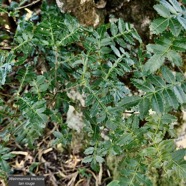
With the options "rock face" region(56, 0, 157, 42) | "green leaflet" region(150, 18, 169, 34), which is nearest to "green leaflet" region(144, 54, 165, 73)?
"green leaflet" region(150, 18, 169, 34)

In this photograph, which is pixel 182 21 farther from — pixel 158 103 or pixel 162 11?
pixel 158 103

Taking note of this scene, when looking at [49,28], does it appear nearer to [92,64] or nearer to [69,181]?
[92,64]

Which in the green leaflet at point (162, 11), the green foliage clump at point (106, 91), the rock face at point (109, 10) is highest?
the green leaflet at point (162, 11)

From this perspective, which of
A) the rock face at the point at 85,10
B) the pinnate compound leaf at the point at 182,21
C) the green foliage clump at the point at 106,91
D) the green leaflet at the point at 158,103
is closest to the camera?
the pinnate compound leaf at the point at 182,21

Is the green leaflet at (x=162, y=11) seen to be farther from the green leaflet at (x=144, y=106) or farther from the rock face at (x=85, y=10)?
the rock face at (x=85, y=10)

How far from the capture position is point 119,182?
112 centimetres

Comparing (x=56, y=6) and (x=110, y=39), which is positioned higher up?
(x=56, y=6)

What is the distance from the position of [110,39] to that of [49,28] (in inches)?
8.7

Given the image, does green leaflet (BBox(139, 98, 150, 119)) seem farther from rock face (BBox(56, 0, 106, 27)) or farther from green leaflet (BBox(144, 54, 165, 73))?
rock face (BBox(56, 0, 106, 27))

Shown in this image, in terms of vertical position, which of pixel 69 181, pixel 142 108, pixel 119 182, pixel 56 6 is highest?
pixel 56 6

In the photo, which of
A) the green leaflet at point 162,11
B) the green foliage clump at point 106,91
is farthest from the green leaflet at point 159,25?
the green foliage clump at point 106,91

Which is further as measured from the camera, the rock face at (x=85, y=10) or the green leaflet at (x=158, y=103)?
the rock face at (x=85, y=10)

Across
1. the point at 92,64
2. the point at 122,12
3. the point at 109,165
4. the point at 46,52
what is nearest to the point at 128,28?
the point at 92,64

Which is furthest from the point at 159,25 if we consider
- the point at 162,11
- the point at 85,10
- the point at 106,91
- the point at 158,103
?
the point at 85,10
